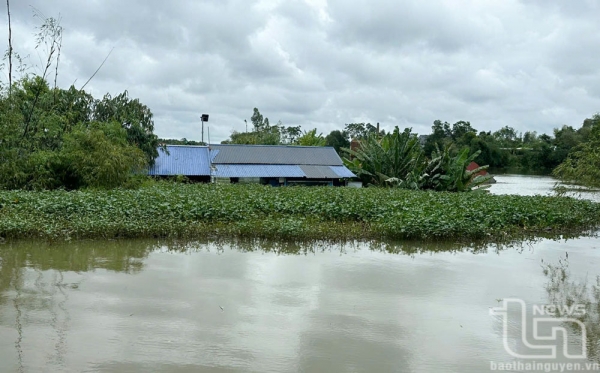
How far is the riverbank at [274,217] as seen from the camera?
372 inches

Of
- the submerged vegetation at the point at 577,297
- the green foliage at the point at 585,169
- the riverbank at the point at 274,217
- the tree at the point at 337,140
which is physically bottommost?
the submerged vegetation at the point at 577,297

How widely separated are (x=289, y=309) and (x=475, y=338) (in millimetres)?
1900

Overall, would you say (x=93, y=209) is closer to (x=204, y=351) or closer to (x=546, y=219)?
(x=204, y=351)

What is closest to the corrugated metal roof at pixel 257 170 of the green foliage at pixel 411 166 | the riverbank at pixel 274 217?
the green foliage at pixel 411 166

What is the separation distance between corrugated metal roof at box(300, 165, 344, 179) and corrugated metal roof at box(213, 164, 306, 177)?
0.90 feet

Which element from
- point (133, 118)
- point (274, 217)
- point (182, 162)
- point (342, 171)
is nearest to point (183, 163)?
point (182, 162)

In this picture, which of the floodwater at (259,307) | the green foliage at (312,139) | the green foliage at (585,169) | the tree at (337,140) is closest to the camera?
the floodwater at (259,307)

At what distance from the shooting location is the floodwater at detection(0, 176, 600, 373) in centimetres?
428

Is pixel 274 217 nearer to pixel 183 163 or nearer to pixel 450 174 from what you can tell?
pixel 450 174

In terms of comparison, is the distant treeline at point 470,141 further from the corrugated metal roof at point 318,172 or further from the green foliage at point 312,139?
the corrugated metal roof at point 318,172

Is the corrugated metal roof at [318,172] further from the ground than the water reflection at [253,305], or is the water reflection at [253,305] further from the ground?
the corrugated metal roof at [318,172]

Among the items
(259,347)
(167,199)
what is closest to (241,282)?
(259,347)

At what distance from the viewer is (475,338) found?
189 inches

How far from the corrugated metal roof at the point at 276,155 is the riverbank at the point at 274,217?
10.1m
